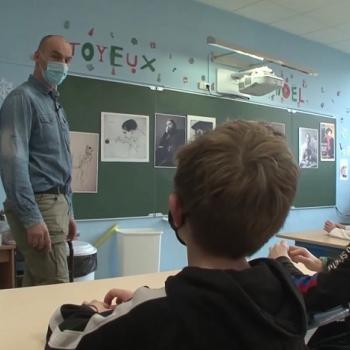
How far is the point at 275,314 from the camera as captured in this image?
27.3 inches

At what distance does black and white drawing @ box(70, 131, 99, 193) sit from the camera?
11.2 feet

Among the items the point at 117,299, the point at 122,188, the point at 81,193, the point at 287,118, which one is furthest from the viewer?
the point at 287,118

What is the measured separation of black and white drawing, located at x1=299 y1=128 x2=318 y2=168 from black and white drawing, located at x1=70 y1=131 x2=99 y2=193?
2.64 metres

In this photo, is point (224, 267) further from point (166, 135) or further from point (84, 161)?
point (166, 135)

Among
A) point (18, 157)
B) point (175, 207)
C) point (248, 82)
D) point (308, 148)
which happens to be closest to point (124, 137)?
point (248, 82)

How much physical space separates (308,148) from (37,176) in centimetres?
395

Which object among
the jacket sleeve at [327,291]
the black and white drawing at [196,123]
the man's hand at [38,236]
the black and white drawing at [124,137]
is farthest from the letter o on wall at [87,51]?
the jacket sleeve at [327,291]

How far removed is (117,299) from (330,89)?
5082mm

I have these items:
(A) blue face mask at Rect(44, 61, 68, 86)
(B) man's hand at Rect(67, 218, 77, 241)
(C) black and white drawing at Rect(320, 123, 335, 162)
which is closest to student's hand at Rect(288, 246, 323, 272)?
(B) man's hand at Rect(67, 218, 77, 241)

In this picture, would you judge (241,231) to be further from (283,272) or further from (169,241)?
(169,241)

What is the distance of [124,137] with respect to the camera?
12.1 ft

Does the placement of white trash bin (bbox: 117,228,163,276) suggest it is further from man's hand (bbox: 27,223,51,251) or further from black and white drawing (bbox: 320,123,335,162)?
black and white drawing (bbox: 320,123,335,162)

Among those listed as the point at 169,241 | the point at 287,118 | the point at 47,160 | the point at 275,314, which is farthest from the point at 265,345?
the point at 287,118

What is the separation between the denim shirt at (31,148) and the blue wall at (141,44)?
1.21 m
